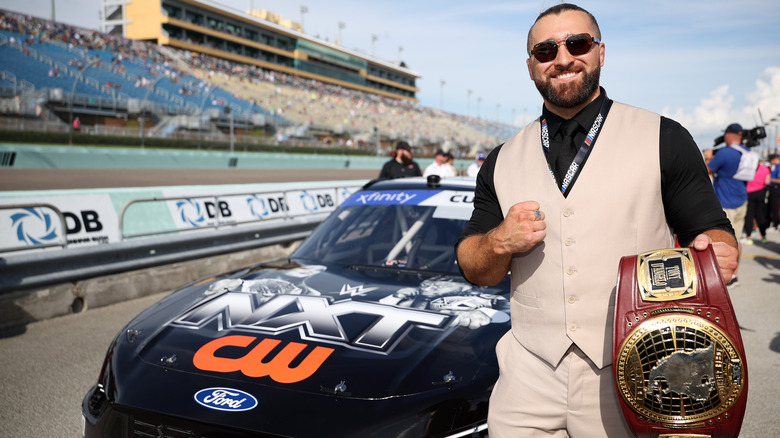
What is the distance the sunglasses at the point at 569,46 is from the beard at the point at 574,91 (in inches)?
2.6

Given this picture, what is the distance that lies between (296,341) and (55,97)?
30099 mm

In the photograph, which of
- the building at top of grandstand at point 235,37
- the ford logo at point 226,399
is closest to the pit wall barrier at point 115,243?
the ford logo at point 226,399

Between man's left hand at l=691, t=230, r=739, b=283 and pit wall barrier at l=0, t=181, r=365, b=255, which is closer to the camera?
man's left hand at l=691, t=230, r=739, b=283

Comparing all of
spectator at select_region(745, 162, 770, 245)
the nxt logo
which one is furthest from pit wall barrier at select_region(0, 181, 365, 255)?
spectator at select_region(745, 162, 770, 245)

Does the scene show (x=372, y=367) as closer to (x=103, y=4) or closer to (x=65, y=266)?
(x=65, y=266)

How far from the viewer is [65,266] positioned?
5.94m

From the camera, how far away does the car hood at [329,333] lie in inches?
88.4

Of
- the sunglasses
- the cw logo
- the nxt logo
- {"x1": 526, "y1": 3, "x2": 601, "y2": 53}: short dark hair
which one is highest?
{"x1": 526, "y1": 3, "x2": 601, "y2": 53}: short dark hair

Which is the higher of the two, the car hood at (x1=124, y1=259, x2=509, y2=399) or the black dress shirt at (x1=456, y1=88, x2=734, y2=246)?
the black dress shirt at (x1=456, y1=88, x2=734, y2=246)

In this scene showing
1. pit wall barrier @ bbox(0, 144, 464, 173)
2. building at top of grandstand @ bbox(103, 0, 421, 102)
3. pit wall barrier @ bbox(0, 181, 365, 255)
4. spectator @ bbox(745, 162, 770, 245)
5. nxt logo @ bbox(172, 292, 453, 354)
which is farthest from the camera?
building at top of grandstand @ bbox(103, 0, 421, 102)

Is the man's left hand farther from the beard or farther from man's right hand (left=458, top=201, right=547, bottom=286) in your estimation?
the beard

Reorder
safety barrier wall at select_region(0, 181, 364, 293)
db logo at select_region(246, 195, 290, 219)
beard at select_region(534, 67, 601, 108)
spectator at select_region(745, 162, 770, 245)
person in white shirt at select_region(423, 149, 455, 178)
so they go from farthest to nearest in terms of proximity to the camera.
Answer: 1. person in white shirt at select_region(423, 149, 455, 178)
2. spectator at select_region(745, 162, 770, 245)
3. db logo at select_region(246, 195, 290, 219)
4. safety barrier wall at select_region(0, 181, 364, 293)
5. beard at select_region(534, 67, 601, 108)

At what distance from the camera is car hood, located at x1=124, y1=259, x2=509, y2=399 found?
225cm

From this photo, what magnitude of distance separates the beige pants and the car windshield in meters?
1.69
